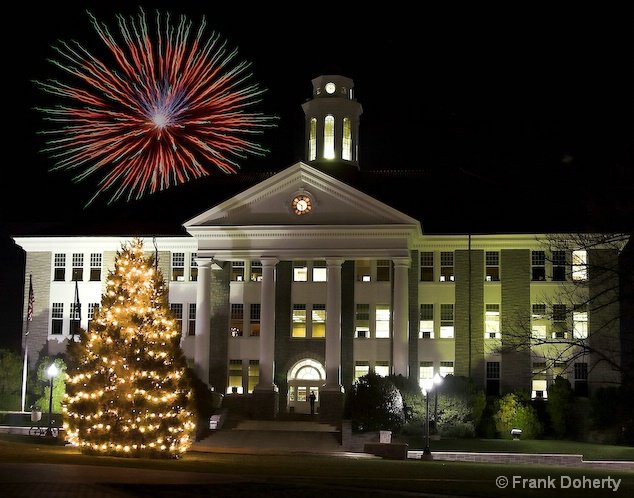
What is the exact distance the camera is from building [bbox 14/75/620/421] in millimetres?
58562

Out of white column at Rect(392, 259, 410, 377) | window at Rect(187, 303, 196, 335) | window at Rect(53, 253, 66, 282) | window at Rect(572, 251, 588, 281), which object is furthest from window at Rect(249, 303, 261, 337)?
window at Rect(572, 251, 588, 281)

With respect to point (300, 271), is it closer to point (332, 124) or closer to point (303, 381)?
point (303, 381)

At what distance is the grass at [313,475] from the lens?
24531 millimetres

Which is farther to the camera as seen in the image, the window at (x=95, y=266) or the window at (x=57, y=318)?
the window at (x=95, y=266)

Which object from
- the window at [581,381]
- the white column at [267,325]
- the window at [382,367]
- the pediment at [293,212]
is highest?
the pediment at [293,212]

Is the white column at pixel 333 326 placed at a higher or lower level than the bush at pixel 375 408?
higher

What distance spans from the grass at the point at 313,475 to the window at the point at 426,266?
19.1 m

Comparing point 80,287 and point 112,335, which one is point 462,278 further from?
point 112,335

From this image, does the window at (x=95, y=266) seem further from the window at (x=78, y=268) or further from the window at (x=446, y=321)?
the window at (x=446, y=321)

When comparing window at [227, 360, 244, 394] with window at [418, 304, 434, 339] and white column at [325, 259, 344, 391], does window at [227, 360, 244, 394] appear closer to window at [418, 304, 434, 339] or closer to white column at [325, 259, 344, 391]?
white column at [325, 259, 344, 391]

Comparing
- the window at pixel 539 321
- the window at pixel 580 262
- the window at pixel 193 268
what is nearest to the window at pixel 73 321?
the window at pixel 193 268

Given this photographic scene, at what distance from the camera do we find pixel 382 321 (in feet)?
203

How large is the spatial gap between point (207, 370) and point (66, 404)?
20188 millimetres

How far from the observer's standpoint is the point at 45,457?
1395 inches
